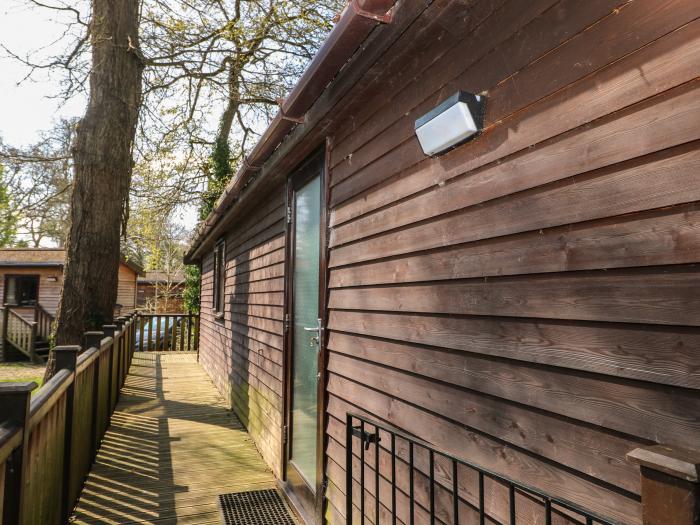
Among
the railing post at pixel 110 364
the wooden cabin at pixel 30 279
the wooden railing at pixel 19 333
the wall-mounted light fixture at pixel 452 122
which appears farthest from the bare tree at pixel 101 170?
the wooden cabin at pixel 30 279

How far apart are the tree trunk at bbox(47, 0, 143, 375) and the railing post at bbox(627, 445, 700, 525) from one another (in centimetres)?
615

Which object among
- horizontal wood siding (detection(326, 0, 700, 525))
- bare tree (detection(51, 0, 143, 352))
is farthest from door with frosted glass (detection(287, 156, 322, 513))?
bare tree (detection(51, 0, 143, 352))

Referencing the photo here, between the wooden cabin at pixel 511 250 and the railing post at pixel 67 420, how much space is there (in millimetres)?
1532

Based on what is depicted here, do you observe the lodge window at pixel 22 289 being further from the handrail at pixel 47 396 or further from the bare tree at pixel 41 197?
the handrail at pixel 47 396

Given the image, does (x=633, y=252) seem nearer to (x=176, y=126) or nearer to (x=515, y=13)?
(x=515, y=13)

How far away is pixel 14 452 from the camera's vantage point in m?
1.82

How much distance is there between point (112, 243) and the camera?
611cm

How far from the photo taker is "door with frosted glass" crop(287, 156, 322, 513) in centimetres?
334

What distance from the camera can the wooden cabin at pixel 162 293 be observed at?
2648cm

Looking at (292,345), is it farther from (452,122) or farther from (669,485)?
(669,485)

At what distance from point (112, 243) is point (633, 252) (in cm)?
616

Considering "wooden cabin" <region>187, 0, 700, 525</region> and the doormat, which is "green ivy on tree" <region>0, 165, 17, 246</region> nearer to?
the doormat

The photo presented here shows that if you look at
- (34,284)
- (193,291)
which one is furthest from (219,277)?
(34,284)

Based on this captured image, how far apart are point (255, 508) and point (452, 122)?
3158 mm
